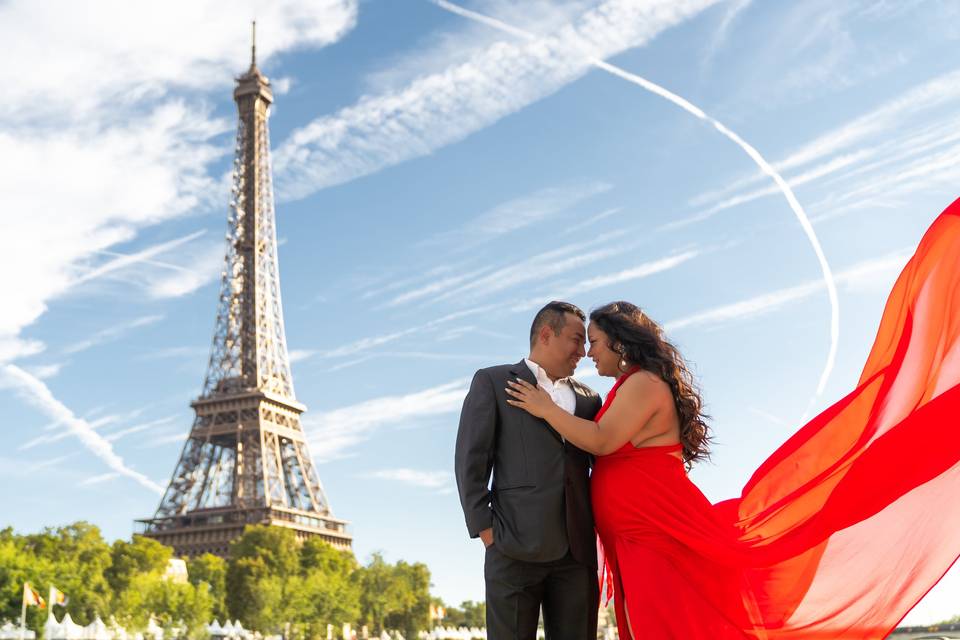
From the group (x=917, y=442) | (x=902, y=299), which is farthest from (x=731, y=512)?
(x=902, y=299)

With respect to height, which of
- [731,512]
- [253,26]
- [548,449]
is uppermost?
[253,26]

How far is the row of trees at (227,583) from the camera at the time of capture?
3788cm

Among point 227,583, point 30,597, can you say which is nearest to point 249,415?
point 227,583

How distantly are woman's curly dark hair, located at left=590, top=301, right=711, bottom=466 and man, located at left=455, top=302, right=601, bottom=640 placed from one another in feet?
0.61

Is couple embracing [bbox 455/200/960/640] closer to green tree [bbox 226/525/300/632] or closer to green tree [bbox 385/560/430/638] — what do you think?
green tree [bbox 226/525/300/632]

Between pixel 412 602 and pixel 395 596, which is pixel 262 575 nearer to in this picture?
pixel 395 596

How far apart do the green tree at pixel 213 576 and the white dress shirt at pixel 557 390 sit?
161 ft

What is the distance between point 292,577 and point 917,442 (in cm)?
4857

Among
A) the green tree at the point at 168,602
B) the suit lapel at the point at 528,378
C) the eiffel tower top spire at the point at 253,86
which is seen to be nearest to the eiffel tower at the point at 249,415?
the eiffel tower top spire at the point at 253,86

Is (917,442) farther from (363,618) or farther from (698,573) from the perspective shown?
(363,618)

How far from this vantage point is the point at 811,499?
16.7 feet

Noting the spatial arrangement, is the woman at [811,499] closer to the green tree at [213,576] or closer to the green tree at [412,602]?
the green tree at [213,576]

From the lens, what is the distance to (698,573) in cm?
491

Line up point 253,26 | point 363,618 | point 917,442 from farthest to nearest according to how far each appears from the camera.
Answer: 1. point 253,26
2. point 363,618
3. point 917,442
